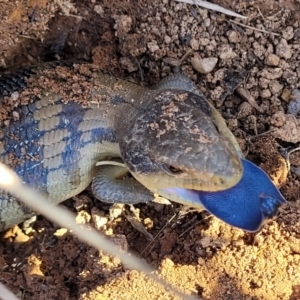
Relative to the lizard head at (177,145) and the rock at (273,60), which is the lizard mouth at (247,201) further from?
the rock at (273,60)

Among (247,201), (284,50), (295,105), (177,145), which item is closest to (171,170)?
(177,145)

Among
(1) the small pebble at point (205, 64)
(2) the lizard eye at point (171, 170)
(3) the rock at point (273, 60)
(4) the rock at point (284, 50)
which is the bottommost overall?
(2) the lizard eye at point (171, 170)

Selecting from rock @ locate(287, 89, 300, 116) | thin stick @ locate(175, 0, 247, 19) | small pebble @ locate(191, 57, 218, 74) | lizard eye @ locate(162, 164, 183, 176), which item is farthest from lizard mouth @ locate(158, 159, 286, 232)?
thin stick @ locate(175, 0, 247, 19)

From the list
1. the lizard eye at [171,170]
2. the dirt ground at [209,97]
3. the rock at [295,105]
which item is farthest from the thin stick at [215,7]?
the lizard eye at [171,170]

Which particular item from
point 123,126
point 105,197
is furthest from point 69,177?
point 123,126

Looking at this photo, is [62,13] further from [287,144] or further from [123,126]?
[287,144]

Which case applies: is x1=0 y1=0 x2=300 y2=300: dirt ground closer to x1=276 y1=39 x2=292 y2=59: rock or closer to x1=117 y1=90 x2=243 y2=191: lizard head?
x1=276 y1=39 x2=292 y2=59: rock
